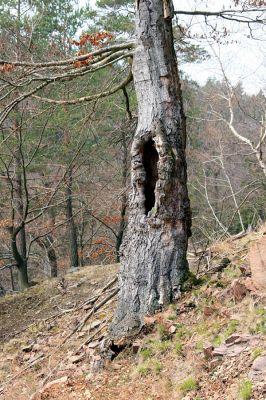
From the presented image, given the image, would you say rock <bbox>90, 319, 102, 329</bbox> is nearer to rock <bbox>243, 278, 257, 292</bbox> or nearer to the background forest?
rock <bbox>243, 278, 257, 292</bbox>

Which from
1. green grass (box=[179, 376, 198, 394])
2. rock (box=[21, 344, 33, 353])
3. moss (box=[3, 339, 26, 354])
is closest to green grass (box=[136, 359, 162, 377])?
green grass (box=[179, 376, 198, 394])

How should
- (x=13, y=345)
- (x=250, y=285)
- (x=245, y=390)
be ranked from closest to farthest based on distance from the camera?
(x=245, y=390)
(x=250, y=285)
(x=13, y=345)

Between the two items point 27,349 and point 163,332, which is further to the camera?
point 27,349

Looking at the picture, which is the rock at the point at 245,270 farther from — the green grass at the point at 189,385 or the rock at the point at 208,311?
the green grass at the point at 189,385

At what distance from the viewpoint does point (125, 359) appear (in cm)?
418

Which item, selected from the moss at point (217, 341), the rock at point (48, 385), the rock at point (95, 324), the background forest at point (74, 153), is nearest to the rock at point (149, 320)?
the moss at point (217, 341)

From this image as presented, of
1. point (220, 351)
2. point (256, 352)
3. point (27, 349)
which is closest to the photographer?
point (256, 352)

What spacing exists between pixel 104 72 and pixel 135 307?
9.78 metres

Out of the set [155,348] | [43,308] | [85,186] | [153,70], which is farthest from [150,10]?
[85,186]

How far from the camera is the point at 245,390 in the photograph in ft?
9.00

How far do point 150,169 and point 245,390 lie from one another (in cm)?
244

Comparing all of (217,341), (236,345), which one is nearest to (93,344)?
(217,341)

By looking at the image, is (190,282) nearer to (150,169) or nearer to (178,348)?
(178,348)

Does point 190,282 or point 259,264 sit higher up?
point 259,264
